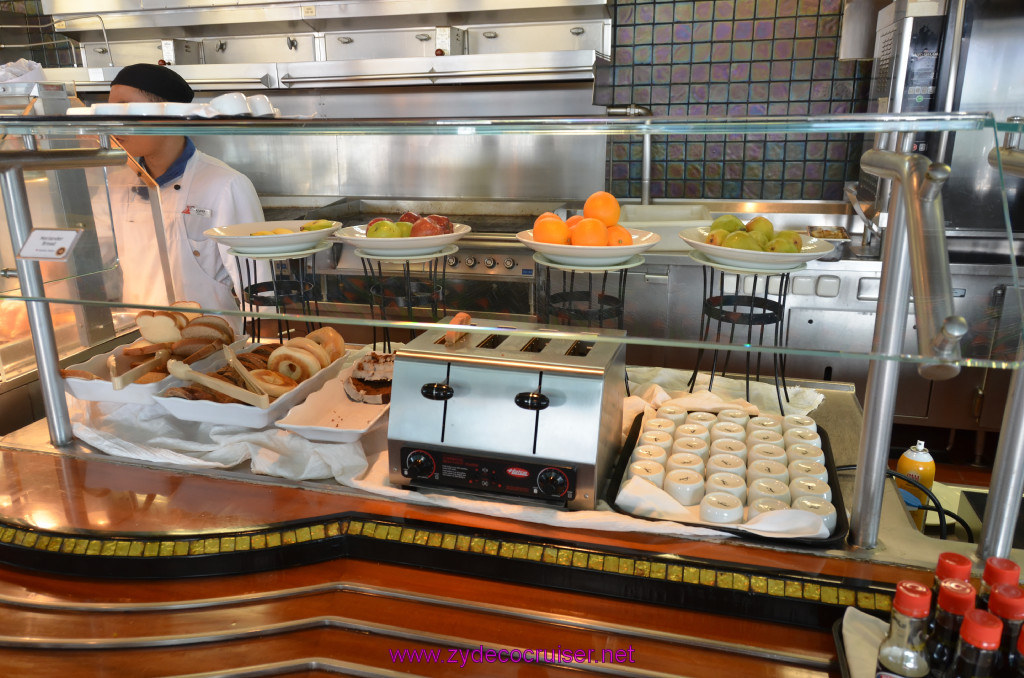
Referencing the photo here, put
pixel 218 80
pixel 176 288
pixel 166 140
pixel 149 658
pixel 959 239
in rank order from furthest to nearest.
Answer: pixel 218 80 < pixel 959 239 < pixel 166 140 < pixel 176 288 < pixel 149 658

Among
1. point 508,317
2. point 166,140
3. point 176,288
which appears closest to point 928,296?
point 508,317

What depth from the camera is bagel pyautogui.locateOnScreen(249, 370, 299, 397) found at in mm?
1378

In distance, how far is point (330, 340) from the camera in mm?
1568

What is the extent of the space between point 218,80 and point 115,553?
3479mm

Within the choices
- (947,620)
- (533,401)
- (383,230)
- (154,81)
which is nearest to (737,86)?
(154,81)

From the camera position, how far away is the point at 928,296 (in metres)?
0.76

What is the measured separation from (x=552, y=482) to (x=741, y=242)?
468mm

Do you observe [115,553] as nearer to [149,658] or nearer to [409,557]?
[149,658]

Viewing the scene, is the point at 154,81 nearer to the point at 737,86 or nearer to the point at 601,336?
the point at 601,336

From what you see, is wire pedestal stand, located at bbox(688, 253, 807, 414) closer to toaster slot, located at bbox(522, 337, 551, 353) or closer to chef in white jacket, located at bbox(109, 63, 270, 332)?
toaster slot, located at bbox(522, 337, 551, 353)

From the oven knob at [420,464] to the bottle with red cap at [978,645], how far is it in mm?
762

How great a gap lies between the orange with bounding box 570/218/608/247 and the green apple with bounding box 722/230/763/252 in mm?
183

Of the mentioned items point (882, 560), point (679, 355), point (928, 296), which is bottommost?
point (679, 355)

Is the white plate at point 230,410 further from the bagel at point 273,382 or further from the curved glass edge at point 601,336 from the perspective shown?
the curved glass edge at point 601,336
